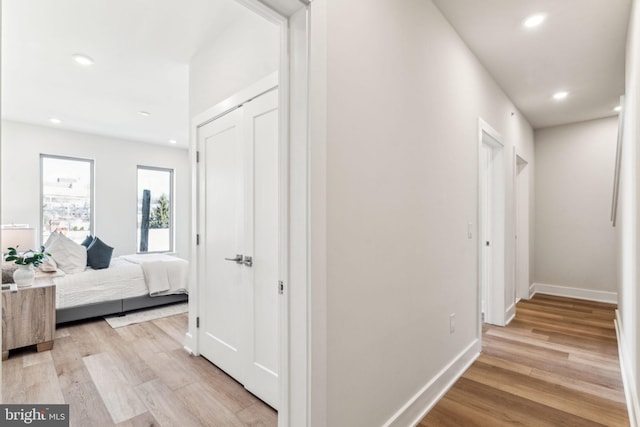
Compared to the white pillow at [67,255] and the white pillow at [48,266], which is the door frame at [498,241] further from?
the white pillow at [48,266]

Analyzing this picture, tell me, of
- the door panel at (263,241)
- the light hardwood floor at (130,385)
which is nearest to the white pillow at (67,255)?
the light hardwood floor at (130,385)

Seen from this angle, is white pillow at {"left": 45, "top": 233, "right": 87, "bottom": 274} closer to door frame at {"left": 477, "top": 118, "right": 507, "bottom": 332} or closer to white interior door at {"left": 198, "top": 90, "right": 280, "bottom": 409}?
white interior door at {"left": 198, "top": 90, "right": 280, "bottom": 409}

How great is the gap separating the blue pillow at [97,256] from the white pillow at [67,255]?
106mm

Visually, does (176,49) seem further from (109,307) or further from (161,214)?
(161,214)

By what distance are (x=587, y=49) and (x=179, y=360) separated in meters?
4.40

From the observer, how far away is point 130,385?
7.96 ft

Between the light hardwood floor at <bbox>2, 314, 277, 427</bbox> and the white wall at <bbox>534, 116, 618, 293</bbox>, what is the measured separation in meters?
4.98

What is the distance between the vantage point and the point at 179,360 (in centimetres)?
280

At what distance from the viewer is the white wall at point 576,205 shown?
4.66 metres

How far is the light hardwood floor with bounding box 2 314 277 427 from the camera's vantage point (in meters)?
2.09

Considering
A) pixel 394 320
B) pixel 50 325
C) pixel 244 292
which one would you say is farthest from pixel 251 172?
pixel 50 325

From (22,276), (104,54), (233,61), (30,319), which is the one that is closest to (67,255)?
(22,276)

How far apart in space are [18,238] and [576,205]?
742 centimetres

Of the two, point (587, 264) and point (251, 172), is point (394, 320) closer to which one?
point (251, 172)
